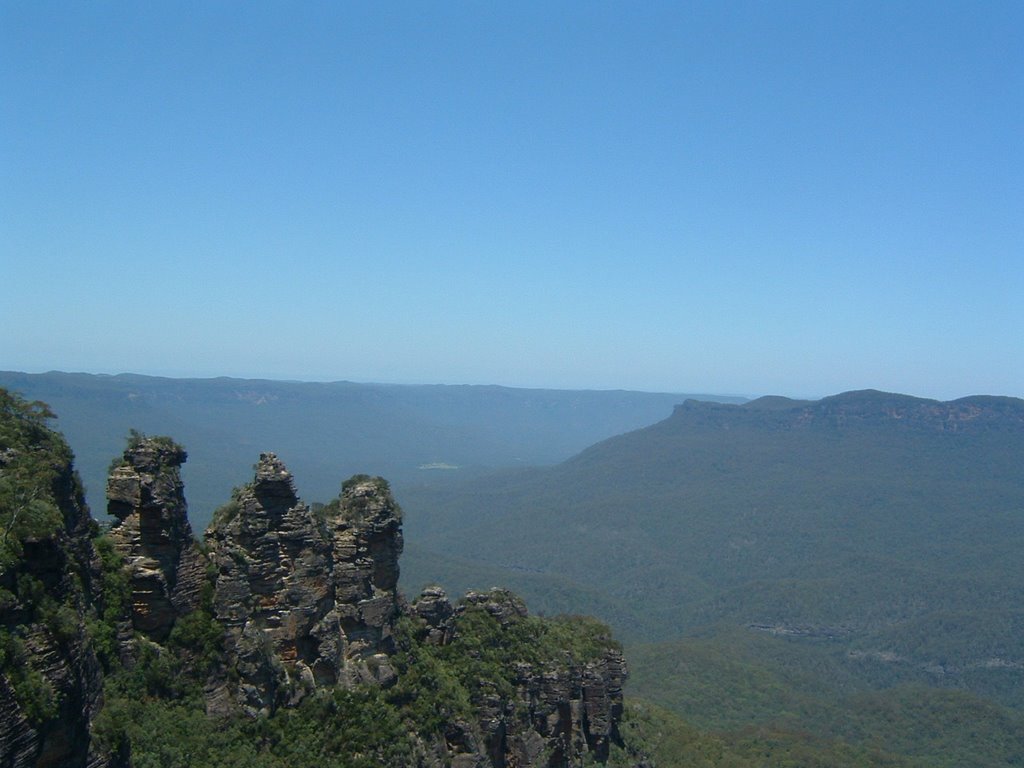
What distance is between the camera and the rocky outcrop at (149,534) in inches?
893

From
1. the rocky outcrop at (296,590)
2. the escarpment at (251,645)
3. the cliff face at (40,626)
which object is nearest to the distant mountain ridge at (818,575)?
the escarpment at (251,645)

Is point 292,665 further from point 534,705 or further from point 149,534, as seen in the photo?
point 534,705

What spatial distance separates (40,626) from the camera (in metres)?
15.8

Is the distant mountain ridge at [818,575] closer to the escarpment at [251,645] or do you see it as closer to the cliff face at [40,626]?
the escarpment at [251,645]

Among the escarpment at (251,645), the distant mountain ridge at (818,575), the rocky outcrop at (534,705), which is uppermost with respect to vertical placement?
the escarpment at (251,645)

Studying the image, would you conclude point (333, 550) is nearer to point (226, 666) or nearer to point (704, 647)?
point (226, 666)

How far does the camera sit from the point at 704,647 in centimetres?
9819

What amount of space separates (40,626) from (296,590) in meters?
11.1

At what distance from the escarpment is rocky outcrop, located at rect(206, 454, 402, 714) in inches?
2.4

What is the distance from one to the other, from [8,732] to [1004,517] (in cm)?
21196

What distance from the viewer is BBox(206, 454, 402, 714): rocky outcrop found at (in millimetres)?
24547

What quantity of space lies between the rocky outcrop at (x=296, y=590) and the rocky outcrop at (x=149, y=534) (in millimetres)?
1517

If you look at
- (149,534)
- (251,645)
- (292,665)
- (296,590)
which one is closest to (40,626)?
(149,534)

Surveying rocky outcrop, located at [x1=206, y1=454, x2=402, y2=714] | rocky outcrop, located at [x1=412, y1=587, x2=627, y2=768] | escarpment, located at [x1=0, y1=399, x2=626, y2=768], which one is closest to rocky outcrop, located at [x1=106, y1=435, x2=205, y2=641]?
escarpment, located at [x1=0, y1=399, x2=626, y2=768]
